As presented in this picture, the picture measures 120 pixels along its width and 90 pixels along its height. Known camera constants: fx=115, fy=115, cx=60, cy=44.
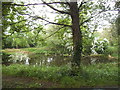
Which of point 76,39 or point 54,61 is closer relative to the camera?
point 76,39

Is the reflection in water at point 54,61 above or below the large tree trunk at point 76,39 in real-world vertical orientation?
below

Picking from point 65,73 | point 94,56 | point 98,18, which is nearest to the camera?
point 65,73

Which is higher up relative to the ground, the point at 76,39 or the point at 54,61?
the point at 76,39

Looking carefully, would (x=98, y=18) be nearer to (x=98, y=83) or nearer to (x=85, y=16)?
(x=85, y=16)

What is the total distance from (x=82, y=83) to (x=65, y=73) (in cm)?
111

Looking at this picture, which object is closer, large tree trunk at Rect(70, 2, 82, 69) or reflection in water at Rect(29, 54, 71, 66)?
large tree trunk at Rect(70, 2, 82, 69)

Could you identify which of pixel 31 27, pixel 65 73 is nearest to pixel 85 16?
pixel 31 27

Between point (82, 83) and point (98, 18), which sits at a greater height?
point (98, 18)

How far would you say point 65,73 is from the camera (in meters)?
5.33

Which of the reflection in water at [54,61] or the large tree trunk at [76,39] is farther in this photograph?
the reflection in water at [54,61]

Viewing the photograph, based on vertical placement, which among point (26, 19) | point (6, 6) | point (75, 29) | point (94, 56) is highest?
point (6, 6)

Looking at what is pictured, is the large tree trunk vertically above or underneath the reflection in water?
above

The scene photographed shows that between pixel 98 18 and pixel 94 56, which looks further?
pixel 94 56

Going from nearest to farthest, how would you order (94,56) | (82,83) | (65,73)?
(82,83) → (65,73) → (94,56)
